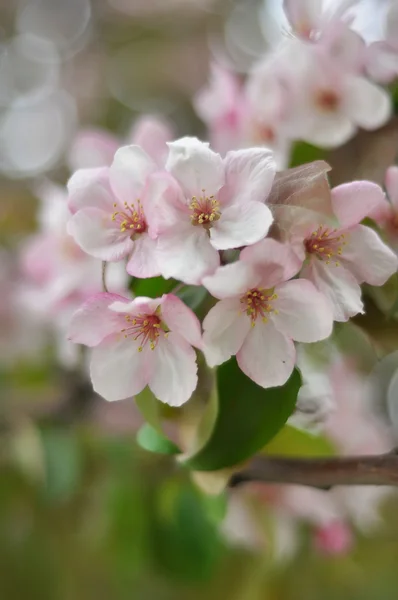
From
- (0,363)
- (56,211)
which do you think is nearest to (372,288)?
(56,211)

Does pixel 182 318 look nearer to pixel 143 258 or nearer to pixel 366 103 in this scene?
pixel 143 258

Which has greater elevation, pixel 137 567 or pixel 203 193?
pixel 203 193

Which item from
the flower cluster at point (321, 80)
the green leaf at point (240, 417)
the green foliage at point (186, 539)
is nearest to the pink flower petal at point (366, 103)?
the flower cluster at point (321, 80)

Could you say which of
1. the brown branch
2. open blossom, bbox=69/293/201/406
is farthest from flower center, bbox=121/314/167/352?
the brown branch

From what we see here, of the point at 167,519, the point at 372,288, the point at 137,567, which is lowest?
the point at 137,567

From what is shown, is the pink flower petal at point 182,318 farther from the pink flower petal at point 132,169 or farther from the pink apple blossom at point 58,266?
the pink apple blossom at point 58,266

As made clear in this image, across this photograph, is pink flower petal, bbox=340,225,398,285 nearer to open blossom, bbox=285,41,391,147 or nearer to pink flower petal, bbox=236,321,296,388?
pink flower petal, bbox=236,321,296,388

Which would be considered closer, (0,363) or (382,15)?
(382,15)

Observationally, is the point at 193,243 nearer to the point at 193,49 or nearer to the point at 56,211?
the point at 56,211
